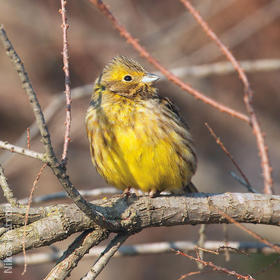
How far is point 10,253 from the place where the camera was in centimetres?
298

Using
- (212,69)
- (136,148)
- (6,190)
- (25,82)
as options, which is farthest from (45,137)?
(212,69)

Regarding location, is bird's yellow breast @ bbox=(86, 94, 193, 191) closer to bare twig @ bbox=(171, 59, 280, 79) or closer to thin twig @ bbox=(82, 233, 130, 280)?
thin twig @ bbox=(82, 233, 130, 280)

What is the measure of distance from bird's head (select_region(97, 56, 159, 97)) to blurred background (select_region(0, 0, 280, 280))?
3.12 metres

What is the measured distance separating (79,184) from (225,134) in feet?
8.27

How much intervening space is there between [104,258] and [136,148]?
1050 mm

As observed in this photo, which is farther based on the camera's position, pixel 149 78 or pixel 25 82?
pixel 149 78

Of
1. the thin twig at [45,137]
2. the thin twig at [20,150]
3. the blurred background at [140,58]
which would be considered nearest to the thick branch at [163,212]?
the thin twig at [45,137]

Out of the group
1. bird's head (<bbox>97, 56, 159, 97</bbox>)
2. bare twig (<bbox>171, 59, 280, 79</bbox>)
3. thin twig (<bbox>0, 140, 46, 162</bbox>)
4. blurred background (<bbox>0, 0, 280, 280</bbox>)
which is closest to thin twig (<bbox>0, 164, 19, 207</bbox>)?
thin twig (<bbox>0, 140, 46, 162</bbox>)

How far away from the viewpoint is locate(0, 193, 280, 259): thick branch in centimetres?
311

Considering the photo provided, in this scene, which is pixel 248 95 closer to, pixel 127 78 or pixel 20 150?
pixel 20 150

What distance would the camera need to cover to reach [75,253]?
310cm

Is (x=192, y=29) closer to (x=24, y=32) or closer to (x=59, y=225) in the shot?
(x=24, y=32)

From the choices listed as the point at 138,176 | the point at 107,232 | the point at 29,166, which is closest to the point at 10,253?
the point at 107,232

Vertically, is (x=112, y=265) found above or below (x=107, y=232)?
above
